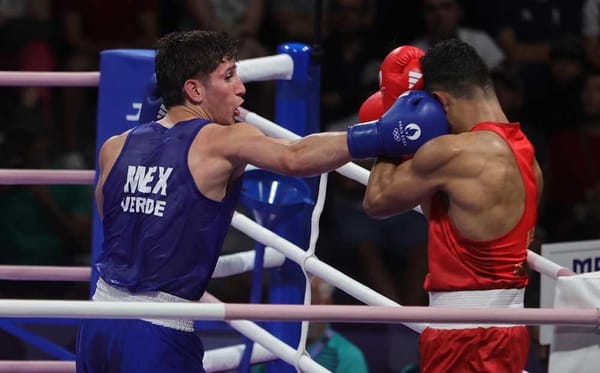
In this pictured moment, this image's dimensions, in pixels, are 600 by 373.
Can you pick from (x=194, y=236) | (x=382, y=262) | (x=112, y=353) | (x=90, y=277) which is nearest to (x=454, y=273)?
(x=194, y=236)

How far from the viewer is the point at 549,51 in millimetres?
6410

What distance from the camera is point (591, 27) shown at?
21.3ft

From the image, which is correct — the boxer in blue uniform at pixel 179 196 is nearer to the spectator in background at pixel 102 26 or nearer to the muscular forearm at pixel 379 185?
the muscular forearm at pixel 379 185

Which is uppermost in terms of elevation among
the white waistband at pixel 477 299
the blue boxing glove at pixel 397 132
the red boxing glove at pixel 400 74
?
the red boxing glove at pixel 400 74

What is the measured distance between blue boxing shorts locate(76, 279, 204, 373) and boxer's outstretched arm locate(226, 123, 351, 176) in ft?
1.27

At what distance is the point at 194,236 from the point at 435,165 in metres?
0.59

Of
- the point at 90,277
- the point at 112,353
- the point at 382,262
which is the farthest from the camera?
the point at 382,262

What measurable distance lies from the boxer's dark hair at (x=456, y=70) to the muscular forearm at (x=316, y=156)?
32 cm

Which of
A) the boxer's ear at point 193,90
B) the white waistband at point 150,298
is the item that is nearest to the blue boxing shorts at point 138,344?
the white waistband at point 150,298

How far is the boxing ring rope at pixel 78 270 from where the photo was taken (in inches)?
150

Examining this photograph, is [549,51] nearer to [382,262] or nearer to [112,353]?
[382,262]

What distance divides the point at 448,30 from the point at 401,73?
305 centimetres

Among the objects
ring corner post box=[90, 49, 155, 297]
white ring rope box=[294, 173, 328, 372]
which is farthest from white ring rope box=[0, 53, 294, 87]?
white ring rope box=[294, 173, 328, 372]

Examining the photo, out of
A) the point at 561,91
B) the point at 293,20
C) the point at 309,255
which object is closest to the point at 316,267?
the point at 309,255
